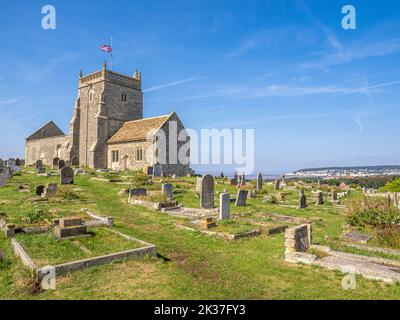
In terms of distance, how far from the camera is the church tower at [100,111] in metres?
38.9

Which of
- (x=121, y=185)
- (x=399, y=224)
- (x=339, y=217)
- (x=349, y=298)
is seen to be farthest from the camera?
(x=121, y=185)

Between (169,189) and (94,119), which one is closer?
(169,189)

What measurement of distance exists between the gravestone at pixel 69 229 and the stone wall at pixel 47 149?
34508 mm

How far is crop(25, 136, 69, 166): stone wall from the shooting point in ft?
142

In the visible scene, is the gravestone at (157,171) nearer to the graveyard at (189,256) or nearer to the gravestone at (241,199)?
the gravestone at (241,199)

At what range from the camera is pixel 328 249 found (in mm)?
8523

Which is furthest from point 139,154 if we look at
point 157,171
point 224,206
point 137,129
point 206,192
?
point 224,206

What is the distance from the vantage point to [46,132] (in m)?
50.9

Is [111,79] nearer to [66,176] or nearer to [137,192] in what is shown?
[66,176]

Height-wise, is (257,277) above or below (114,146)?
below

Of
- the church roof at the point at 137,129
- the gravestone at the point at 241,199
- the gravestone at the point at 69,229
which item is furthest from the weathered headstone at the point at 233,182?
the gravestone at the point at 69,229

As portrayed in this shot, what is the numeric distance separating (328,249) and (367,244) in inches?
70.4
